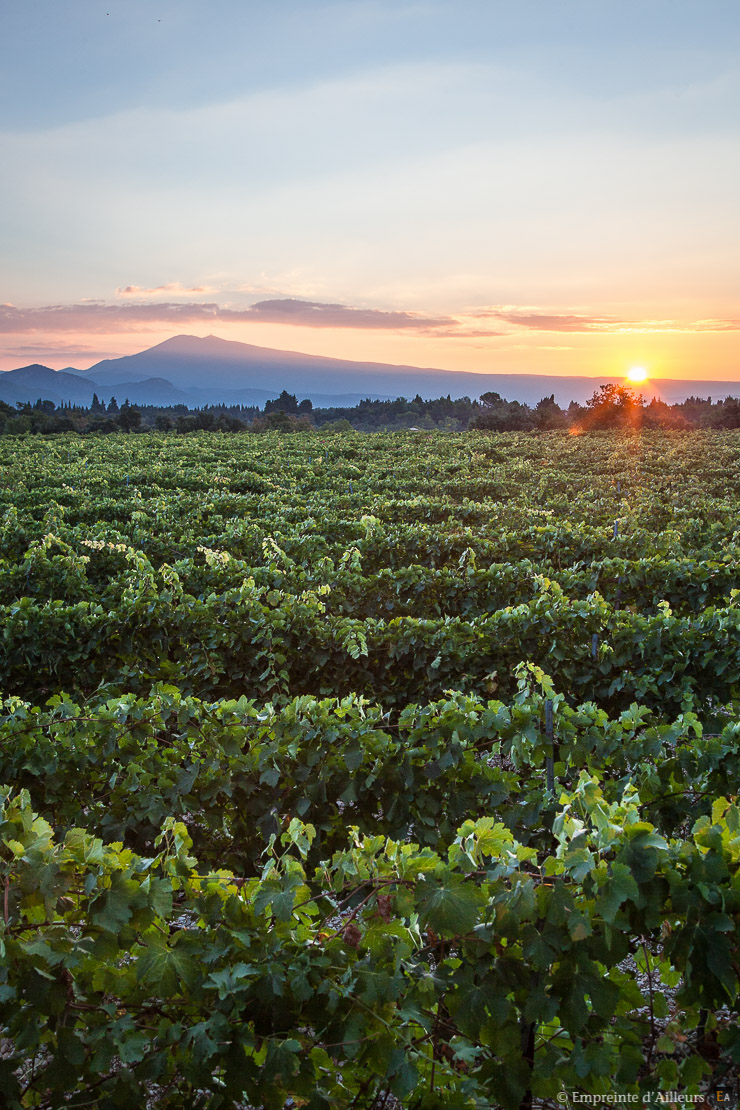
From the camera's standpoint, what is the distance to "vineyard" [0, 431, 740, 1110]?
2371 millimetres

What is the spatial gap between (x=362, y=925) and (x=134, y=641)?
5.58m

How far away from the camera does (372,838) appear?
9.57ft

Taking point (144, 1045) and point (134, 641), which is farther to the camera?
point (134, 641)

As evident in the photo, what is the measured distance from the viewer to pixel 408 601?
360 inches

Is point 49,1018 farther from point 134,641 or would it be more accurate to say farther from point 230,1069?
point 134,641

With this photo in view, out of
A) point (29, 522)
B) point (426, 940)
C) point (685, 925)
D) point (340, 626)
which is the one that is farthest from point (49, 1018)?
point (29, 522)

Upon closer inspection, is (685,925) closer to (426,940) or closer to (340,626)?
(426,940)

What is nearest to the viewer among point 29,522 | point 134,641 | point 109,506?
point 134,641

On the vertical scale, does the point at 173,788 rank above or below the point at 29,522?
below

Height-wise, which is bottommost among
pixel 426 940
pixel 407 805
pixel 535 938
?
pixel 407 805

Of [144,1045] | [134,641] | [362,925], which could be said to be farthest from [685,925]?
[134,641]

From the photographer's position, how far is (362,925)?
2543 mm

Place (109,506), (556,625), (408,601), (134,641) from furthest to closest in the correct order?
(109,506) < (408,601) < (134,641) < (556,625)

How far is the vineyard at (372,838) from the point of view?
93.4 inches
